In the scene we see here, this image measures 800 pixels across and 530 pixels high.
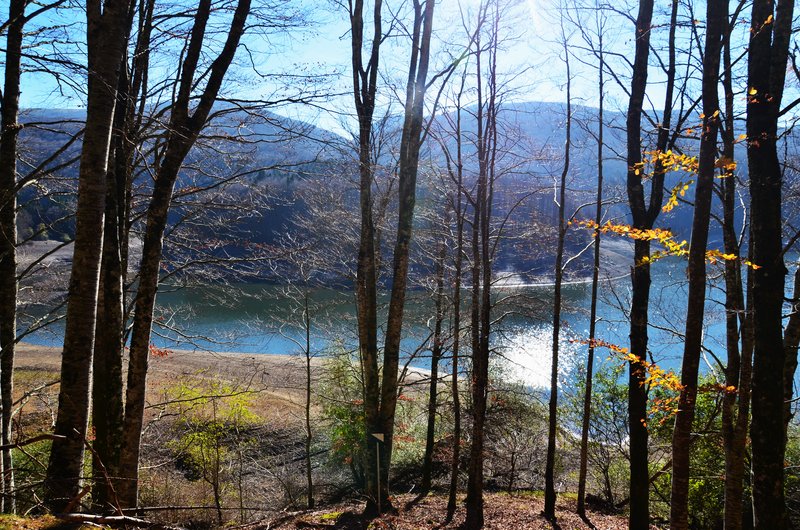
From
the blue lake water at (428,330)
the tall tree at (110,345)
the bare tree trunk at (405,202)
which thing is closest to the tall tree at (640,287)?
the bare tree trunk at (405,202)

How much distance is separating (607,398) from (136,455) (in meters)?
11.8

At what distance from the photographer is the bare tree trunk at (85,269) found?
3717 mm

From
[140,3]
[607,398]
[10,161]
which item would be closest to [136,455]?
[10,161]

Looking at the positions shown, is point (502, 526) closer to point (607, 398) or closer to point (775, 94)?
point (607, 398)

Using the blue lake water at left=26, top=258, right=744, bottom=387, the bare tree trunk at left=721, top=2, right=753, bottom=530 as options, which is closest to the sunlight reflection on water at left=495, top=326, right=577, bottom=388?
the blue lake water at left=26, top=258, right=744, bottom=387

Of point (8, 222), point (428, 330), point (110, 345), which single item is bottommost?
point (428, 330)

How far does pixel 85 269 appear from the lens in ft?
12.3

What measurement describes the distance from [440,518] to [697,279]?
7.94 metres

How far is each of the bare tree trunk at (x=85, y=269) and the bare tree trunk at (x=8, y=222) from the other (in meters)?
2.56

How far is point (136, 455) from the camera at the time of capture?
5836 millimetres

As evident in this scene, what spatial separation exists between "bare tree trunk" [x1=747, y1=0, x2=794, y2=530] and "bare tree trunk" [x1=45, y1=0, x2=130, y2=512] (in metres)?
5.52

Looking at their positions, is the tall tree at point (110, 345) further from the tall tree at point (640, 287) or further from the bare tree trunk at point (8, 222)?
the tall tree at point (640, 287)

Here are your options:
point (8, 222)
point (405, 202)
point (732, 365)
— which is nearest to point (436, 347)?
point (405, 202)

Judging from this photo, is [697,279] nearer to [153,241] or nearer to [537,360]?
[153,241]
